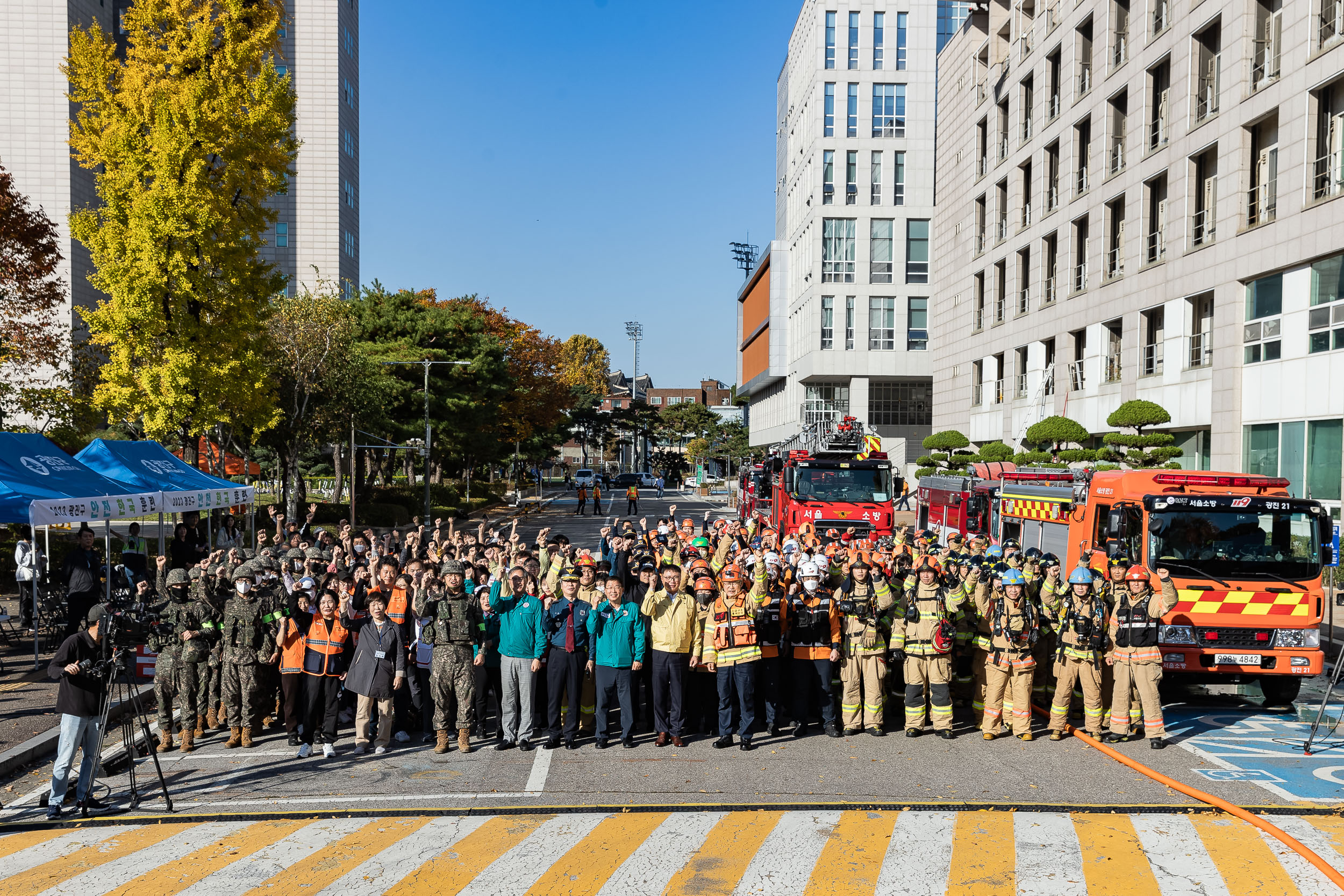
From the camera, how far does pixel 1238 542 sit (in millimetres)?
10703

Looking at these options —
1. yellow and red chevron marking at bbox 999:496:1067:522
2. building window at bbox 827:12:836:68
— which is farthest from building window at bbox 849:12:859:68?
yellow and red chevron marking at bbox 999:496:1067:522

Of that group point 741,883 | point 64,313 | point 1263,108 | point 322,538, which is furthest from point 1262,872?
point 64,313

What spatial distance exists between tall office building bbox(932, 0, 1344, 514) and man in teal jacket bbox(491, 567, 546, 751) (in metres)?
18.5

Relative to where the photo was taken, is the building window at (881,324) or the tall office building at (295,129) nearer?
the tall office building at (295,129)

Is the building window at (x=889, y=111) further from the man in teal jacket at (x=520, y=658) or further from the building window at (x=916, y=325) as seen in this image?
the man in teal jacket at (x=520, y=658)

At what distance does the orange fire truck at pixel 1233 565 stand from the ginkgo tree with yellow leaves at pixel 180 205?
1791cm

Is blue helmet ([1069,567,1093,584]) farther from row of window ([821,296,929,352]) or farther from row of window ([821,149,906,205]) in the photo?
row of window ([821,149,906,205])

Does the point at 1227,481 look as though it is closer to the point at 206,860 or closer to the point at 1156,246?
the point at 206,860

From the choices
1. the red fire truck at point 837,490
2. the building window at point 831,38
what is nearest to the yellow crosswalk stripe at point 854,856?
the red fire truck at point 837,490

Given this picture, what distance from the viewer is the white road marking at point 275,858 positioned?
6375mm

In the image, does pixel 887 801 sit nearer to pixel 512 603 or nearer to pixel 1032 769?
pixel 1032 769

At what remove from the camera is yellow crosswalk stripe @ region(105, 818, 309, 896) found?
20.9 feet

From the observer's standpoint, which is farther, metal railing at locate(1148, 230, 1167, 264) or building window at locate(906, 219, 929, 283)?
building window at locate(906, 219, 929, 283)

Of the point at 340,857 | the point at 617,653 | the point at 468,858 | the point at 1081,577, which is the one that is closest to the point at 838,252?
the point at 1081,577
